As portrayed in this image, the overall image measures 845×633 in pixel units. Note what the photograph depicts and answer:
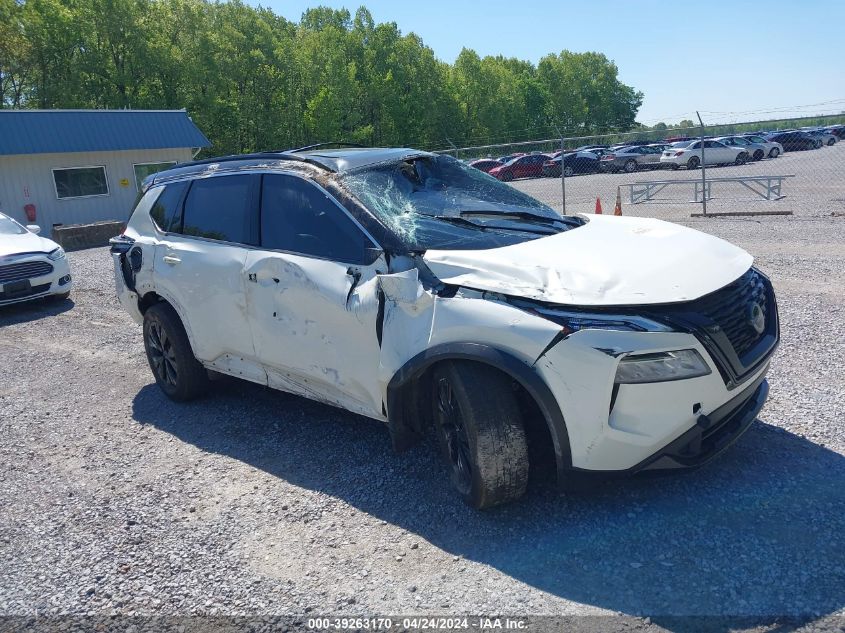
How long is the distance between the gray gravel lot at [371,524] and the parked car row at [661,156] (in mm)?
31196

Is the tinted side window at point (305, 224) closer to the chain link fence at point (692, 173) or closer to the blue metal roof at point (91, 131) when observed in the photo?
the chain link fence at point (692, 173)

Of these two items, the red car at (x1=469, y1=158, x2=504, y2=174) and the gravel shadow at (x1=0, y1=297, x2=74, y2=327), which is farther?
the red car at (x1=469, y1=158, x2=504, y2=174)

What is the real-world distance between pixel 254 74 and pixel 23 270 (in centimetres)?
4424

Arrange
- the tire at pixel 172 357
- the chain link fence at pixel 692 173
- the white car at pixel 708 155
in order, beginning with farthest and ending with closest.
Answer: the white car at pixel 708 155, the chain link fence at pixel 692 173, the tire at pixel 172 357

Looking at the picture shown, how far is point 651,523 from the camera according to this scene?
339cm

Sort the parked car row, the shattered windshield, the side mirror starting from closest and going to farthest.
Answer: the side mirror
the shattered windshield
the parked car row

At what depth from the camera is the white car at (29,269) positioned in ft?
31.6

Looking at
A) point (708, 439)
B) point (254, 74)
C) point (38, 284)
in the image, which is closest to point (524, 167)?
point (254, 74)

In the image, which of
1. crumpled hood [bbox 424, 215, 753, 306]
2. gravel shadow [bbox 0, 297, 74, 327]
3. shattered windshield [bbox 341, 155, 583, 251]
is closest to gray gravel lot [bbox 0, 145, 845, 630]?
crumpled hood [bbox 424, 215, 753, 306]

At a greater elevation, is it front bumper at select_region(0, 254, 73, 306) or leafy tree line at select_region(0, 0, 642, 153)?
leafy tree line at select_region(0, 0, 642, 153)

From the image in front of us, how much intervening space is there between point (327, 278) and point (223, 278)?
108 centimetres

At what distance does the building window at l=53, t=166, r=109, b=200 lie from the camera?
2256 centimetres

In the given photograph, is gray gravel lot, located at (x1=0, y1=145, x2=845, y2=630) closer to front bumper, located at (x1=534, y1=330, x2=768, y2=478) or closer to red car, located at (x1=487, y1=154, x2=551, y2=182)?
front bumper, located at (x1=534, y1=330, x2=768, y2=478)

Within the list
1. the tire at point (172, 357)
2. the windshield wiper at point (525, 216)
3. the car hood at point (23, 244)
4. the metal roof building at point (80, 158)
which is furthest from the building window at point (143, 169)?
the windshield wiper at point (525, 216)
